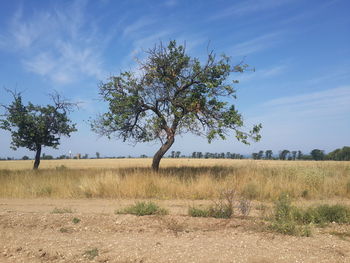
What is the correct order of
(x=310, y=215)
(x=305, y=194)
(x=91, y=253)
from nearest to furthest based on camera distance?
(x=91, y=253) < (x=310, y=215) < (x=305, y=194)

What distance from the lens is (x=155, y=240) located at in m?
5.86

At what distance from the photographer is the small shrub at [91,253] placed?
509 cm

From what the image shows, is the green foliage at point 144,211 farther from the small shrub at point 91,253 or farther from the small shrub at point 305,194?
the small shrub at point 305,194

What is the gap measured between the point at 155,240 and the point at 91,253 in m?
1.23

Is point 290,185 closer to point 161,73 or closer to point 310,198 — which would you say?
point 310,198

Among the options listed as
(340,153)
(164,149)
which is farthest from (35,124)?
(340,153)

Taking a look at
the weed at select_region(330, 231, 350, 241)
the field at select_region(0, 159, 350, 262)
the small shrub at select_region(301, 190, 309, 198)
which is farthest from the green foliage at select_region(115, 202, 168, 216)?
the small shrub at select_region(301, 190, 309, 198)

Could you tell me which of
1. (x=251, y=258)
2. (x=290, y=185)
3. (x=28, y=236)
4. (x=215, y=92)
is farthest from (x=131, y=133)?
(x=251, y=258)

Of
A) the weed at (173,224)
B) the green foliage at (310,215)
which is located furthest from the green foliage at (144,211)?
the green foliage at (310,215)

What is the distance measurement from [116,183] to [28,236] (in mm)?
5836

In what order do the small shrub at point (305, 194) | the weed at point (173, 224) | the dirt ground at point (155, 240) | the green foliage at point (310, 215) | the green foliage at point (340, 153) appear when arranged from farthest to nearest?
the green foliage at point (340, 153) → the small shrub at point (305, 194) → the green foliage at point (310, 215) → the weed at point (173, 224) → the dirt ground at point (155, 240)

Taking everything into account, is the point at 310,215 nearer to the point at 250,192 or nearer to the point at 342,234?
the point at 342,234

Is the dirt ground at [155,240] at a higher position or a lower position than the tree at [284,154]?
lower

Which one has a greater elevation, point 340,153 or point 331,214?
point 340,153
